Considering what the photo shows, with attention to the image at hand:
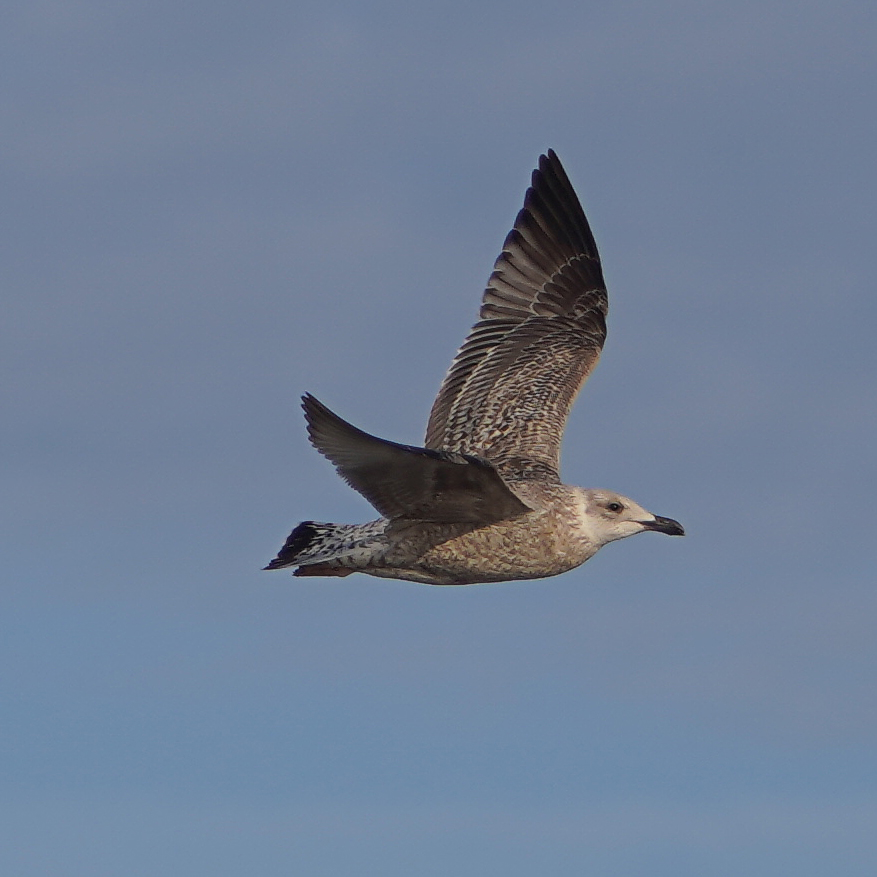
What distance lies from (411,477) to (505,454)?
3.33 m

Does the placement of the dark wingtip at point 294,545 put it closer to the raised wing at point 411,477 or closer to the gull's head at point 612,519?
the raised wing at point 411,477

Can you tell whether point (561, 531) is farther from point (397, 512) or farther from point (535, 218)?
point (535, 218)

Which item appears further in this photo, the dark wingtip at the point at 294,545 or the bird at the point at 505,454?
the dark wingtip at the point at 294,545

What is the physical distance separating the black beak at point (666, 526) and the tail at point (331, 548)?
286 centimetres

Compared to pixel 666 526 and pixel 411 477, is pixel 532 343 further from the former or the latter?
pixel 411 477

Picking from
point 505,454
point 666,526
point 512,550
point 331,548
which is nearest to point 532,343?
point 505,454

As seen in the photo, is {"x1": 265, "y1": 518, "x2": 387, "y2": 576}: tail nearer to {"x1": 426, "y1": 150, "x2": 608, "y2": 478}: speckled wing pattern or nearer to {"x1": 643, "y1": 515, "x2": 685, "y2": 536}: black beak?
{"x1": 426, "y1": 150, "x2": 608, "y2": 478}: speckled wing pattern

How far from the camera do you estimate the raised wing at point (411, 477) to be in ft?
44.2

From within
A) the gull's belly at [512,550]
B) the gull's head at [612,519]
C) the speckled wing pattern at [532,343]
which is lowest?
the gull's belly at [512,550]

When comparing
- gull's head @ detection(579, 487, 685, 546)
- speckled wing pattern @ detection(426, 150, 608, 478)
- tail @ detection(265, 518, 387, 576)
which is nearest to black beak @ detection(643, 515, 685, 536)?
gull's head @ detection(579, 487, 685, 546)

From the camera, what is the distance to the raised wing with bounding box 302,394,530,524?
13484 mm

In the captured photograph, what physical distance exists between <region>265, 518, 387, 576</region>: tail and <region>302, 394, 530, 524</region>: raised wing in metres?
0.52

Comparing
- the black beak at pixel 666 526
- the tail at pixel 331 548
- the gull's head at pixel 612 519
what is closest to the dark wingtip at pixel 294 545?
the tail at pixel 331 548

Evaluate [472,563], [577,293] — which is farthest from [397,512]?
[577,293]
